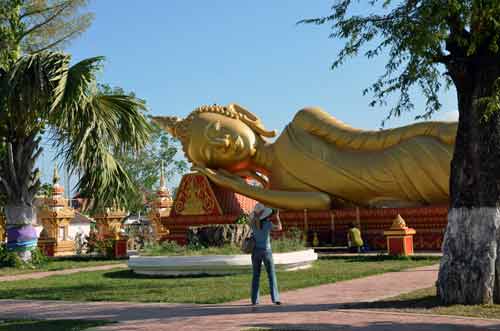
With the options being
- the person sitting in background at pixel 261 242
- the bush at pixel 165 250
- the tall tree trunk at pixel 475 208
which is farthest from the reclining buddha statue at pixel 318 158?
the person sitting in background at pixel 261 242

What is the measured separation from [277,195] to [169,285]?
10953 millimetres

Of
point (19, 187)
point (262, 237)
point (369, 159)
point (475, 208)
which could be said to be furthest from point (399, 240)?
point (19, 187)

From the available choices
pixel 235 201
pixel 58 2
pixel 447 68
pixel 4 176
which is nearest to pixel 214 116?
pixel 235 201

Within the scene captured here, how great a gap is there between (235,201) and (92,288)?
13.3 metres

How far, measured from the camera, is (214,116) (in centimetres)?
2361

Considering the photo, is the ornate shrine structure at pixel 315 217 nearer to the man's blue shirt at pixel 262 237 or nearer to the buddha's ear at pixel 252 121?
the buddha's ear at pixel 252 121

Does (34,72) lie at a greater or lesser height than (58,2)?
lesser

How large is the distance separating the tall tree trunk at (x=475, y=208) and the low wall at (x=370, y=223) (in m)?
11.5

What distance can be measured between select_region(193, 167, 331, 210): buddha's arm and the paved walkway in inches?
432

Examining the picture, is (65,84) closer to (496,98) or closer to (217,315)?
(217,315)

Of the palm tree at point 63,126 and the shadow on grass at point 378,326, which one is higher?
the palm tree at point 63,126

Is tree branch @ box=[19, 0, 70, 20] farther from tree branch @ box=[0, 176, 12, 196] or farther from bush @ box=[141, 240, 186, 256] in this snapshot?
bush @ box=[141, 240, 186, 256]

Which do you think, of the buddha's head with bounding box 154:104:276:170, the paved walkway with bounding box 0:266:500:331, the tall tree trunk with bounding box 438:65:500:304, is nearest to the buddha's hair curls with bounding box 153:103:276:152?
the buddha's head with bounding box 154:104:276:170

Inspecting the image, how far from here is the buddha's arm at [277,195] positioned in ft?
72.1
